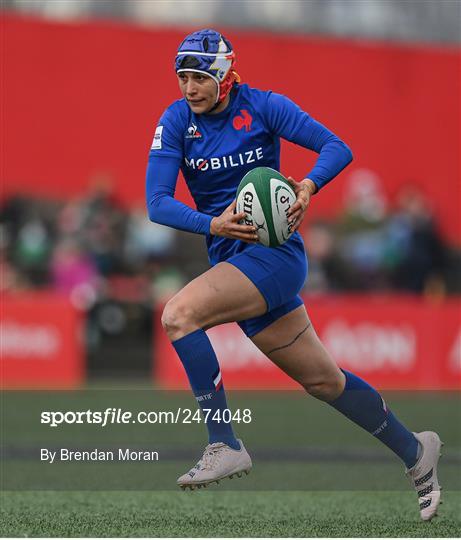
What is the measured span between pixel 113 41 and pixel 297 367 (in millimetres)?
8261

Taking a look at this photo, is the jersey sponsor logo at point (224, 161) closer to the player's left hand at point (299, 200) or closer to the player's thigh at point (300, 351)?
the player's left hand at point (299, 200)

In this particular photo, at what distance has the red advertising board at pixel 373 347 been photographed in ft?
43.8

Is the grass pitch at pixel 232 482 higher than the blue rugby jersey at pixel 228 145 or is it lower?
lower

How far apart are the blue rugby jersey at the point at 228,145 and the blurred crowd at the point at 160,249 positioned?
7255 millimetres

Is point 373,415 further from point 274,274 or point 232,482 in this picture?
point 232,482

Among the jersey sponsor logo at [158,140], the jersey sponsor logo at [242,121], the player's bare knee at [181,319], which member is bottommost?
the player's bare knee at [181,319]

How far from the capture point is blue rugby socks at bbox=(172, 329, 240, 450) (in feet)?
19.2

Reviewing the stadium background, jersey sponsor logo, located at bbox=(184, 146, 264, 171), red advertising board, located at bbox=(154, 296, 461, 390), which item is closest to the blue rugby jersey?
jersey sponsor logo, located at bbox=(184, 146, 264, 171)

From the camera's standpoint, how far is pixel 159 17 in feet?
45.4

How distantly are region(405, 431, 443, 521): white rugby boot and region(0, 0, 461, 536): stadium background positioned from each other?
6095 millimetres

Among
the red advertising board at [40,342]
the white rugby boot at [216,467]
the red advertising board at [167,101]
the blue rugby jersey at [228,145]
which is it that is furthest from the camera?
the red advertising board at [167,101]

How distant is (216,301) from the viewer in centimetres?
583

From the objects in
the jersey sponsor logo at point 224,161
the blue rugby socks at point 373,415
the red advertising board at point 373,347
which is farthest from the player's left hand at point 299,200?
the red advertising board at point 373,347

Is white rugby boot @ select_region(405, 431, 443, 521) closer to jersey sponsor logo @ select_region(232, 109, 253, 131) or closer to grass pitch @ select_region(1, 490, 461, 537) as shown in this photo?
grass pitch @ select_region(1, 490, 461, 537)
